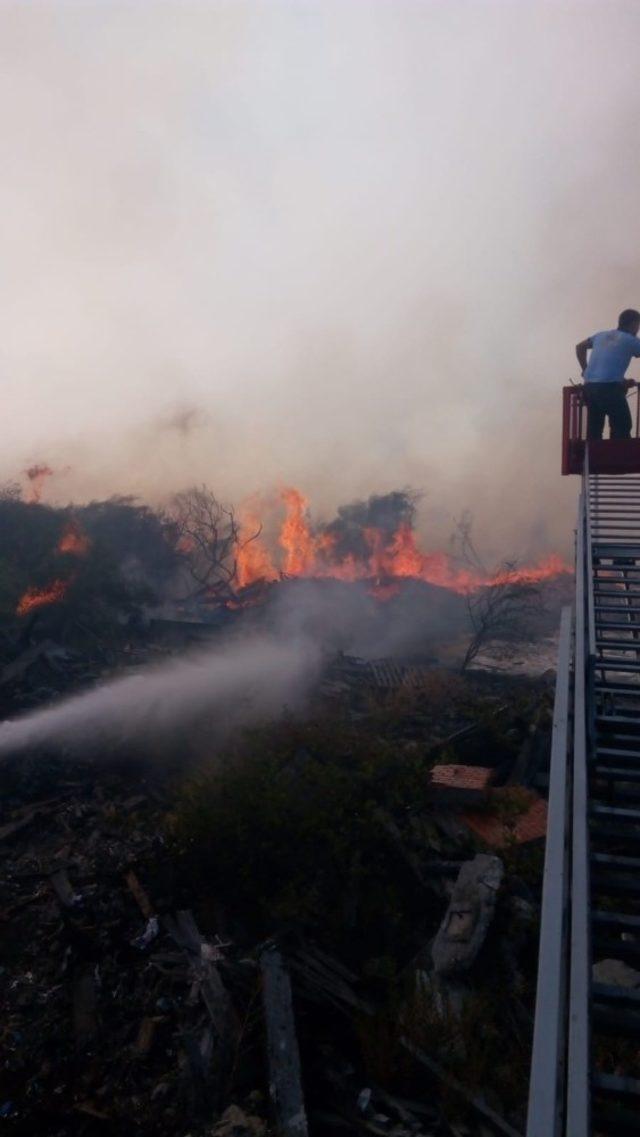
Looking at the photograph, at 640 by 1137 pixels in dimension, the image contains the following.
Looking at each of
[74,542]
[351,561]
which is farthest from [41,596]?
[351,561]

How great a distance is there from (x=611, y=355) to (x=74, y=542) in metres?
17.9

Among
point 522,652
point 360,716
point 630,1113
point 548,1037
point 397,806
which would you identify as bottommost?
point 522,652

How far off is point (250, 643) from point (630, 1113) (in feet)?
55.3

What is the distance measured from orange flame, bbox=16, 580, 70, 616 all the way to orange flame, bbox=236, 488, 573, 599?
847 centimetres

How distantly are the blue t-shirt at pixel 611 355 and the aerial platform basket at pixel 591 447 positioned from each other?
0.52 m

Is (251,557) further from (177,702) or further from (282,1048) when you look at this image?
(282,1048)

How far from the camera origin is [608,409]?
1020cm

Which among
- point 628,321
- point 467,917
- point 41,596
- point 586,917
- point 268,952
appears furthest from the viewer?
point 41,596

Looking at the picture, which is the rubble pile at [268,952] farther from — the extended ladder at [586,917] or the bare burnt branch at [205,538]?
the bare burnt branch at [205,538]

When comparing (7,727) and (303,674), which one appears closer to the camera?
(7,727)

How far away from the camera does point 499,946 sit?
22.0 feet

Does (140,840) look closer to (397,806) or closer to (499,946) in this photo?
(397,806)

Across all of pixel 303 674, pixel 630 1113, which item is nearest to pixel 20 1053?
pixel 630 1113

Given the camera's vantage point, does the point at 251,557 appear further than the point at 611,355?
Yes
